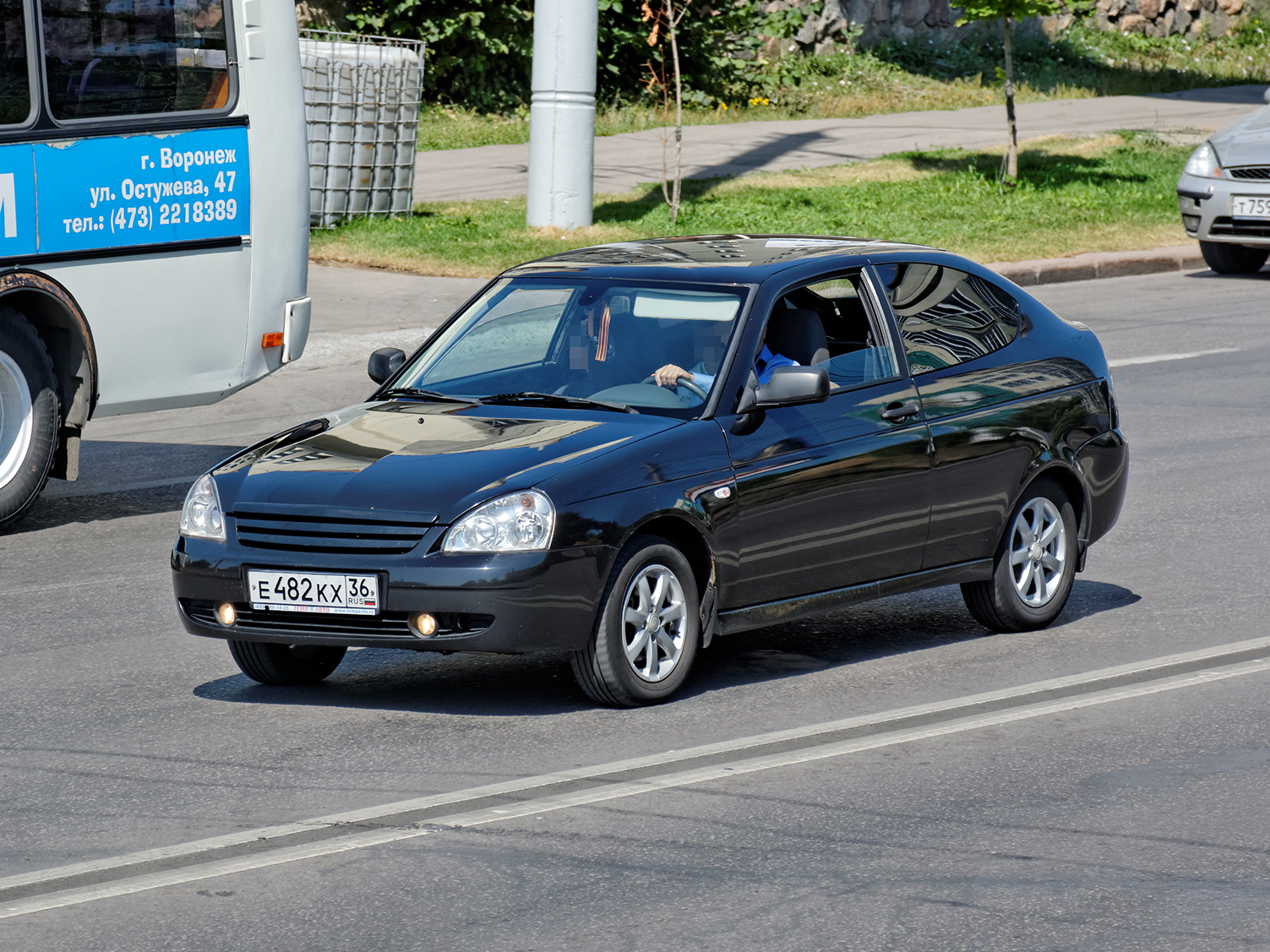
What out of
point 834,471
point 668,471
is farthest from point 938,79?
point 668,471

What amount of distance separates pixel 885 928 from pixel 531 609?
1892 millimetres

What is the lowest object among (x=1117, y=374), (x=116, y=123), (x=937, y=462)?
(x=1117, y=374)

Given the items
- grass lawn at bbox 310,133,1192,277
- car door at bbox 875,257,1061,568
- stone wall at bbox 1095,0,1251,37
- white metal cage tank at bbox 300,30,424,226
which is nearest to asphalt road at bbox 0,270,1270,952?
car door at bbox 875,257,1061,568

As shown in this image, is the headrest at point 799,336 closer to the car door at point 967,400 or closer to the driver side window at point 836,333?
the driver side window at point 836,333

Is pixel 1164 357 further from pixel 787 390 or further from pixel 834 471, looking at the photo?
pixel 787 390

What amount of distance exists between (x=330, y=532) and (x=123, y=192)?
437 cm

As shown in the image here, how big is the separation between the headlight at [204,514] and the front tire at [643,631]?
1.21 meters

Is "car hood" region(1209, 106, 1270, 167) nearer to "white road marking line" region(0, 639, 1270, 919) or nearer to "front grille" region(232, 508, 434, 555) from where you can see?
"white road marking line" region(0, 639, 1270, 919)

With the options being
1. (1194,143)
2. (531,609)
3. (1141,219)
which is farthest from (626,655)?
(1194,143)

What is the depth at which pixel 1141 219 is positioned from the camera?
21562 millimetres

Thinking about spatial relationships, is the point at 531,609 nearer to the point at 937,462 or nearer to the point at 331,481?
the point at 331,481

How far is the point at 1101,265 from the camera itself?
19469 millimetres

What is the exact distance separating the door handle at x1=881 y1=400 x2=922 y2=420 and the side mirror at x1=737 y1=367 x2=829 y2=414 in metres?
0.46

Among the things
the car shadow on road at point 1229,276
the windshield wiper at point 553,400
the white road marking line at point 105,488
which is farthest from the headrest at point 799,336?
the car shadow on road at point 1229,276
